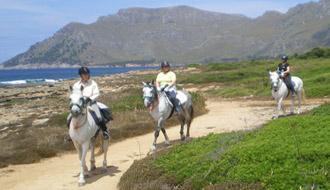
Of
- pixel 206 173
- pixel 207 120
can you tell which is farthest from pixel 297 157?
pixel 207 120

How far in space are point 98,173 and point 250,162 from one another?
4.76 meters

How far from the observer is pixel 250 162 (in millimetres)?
5926

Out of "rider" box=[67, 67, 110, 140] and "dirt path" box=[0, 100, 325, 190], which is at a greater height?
"rider" box=[67, 67, 110, 140]

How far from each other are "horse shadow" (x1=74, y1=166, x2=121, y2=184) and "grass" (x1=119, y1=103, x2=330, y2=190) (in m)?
1.31

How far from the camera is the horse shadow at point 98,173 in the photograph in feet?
27.9

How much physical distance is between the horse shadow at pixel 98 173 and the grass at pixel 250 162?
1.31m

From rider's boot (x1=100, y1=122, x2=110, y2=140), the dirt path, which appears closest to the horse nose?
rider's boot (x1=100, y1=122, x2=110, y2=140)

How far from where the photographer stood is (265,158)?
5.85m

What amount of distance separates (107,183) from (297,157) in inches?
182

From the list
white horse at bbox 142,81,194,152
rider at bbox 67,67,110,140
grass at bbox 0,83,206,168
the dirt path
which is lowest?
the dirt path

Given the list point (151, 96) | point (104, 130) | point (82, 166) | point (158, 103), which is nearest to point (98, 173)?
point (82, 166)

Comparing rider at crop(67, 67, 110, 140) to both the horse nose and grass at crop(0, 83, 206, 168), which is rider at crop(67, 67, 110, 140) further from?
grass at crop(0, 83, 206, 168)

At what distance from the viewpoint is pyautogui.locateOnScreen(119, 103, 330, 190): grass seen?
207 inches

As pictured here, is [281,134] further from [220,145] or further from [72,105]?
[72,105]
